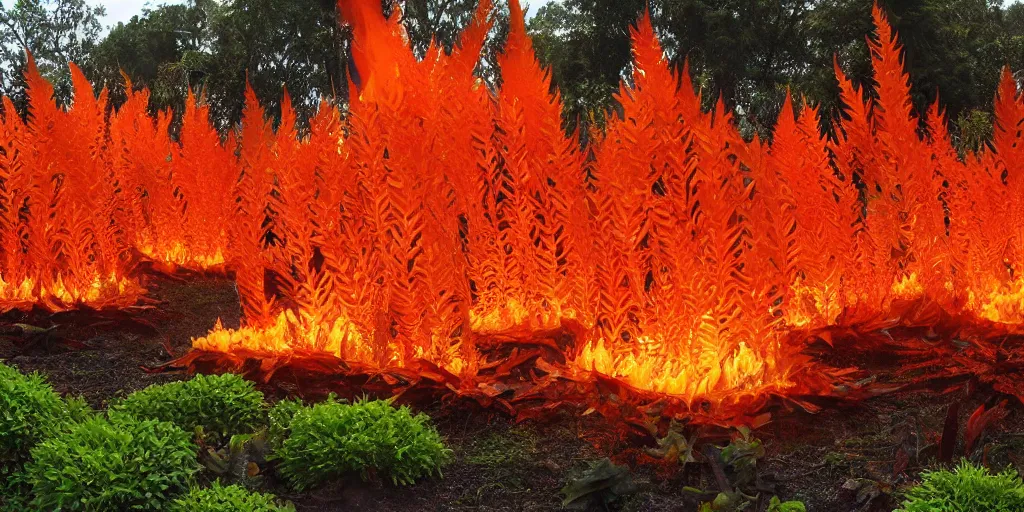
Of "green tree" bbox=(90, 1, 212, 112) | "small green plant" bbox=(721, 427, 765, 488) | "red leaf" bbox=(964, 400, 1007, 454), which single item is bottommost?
"small green plant" bbox=(721, 427, 765, 488)

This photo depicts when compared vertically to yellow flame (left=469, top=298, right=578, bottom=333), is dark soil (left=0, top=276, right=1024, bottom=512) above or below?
below

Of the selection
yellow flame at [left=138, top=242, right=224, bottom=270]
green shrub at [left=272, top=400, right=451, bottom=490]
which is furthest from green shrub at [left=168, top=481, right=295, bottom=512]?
yellow flame at [left=138, top=242, right=224, bottom=270]

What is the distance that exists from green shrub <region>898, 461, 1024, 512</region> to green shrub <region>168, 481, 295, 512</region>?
2363mm

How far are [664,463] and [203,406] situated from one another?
2.21m

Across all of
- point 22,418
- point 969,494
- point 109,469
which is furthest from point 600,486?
point 22,418

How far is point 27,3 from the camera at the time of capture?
34781 millimetres

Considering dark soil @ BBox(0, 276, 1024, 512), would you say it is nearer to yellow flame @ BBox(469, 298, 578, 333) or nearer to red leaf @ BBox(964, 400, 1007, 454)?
red leaf @ BBox(964, 400, 1007, 454)

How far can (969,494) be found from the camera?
3035mm

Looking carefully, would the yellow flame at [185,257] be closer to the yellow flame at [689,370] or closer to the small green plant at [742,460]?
the yellow flame at [689,370]

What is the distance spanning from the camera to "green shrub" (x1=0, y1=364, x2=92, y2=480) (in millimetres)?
3635

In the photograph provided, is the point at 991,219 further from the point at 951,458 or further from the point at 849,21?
the point at 849,21

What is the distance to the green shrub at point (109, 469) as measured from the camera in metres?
3.28

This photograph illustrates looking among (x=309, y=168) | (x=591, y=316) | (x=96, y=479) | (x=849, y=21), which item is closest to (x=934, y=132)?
(x=591, y=316)

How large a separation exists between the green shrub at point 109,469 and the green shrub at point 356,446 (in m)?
0.51
